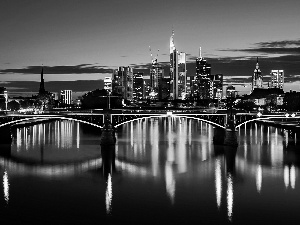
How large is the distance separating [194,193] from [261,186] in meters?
5.63

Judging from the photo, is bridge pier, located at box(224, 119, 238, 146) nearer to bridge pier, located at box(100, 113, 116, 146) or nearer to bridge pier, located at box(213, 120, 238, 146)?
bridge pier, located at box(213, 120, 238, 146)

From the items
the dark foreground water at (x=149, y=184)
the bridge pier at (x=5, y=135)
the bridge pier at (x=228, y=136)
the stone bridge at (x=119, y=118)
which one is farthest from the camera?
the bridge pier at (x=5, y=135)

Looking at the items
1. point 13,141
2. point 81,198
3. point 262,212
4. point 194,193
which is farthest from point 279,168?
point 13,141

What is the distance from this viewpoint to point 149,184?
135ft

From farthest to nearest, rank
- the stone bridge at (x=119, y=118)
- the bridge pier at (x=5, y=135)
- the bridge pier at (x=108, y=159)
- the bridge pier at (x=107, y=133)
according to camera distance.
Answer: the bridge pier at (x=5, y=135), the stone bridge at (x=119, y=118), the bridge pier at (x=107, y=133), the bridge pier at (x=108, y=159)

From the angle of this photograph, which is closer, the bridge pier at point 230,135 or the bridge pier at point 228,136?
the bridge pier at point 230,135

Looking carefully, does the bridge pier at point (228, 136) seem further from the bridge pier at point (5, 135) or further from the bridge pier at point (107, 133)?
→ the bridge pier at point (5, 135)

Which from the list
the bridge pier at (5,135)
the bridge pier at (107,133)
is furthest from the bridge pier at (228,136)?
the bridge pier at (5,135)

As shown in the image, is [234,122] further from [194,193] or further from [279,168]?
[194,193]

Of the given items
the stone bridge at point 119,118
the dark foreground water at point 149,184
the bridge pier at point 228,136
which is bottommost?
the dark foreground water at point 149,184

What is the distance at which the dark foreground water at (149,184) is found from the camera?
106 feet

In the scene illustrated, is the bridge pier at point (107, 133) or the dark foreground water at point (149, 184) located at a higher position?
the bridge pier at point (107, 133)

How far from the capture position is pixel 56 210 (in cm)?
3334

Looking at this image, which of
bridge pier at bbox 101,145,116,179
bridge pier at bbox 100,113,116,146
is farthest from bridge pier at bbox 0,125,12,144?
bridge pier at bbox 101,145,116,179
